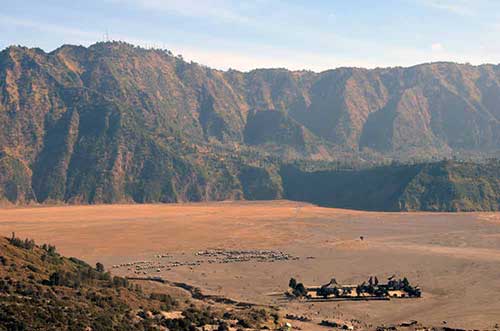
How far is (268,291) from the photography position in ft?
312

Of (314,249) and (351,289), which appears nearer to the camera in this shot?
(351,289)

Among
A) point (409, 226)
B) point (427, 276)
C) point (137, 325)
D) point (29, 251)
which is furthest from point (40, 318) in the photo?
point (409, 226)

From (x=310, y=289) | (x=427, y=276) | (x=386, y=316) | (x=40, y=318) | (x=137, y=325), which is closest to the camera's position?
(x=40, y=318)

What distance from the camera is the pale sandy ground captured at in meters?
86.3

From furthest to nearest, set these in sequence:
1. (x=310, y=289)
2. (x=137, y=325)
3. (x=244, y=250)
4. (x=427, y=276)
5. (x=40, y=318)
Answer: (x=244, y=250) < (x=427, y=276) < (x=310, y=289) < (x=137, y=325) < (x=40, y=318)

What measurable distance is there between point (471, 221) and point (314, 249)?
70.9 meters

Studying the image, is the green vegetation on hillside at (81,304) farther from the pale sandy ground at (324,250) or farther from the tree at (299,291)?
the pale sandy ground at (324,250)

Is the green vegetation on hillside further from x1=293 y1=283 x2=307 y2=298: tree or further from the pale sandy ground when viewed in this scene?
the pale sandy ground

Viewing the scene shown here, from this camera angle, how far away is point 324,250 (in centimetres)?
13388

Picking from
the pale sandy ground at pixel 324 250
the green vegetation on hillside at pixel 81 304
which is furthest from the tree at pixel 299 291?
the green vegetation on hillside at pixel 81 304

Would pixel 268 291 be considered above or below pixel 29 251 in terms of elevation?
below

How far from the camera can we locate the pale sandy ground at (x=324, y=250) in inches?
3398

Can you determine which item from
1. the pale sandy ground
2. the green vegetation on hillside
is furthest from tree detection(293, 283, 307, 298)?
the green vegetation on hillside

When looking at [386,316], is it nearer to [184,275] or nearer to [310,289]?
[310,289]
